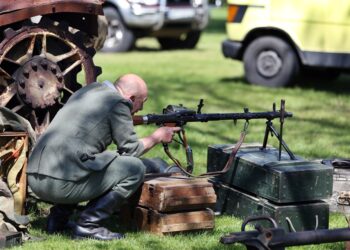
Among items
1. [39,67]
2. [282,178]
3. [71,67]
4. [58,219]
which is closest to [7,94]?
[39,67]

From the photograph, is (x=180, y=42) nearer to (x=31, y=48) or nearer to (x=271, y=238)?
(x=31, y=48)

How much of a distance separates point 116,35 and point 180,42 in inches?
89.9

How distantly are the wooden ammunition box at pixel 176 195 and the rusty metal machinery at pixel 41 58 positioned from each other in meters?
1.25

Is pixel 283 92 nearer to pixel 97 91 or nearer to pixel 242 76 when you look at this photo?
pixel 242 76

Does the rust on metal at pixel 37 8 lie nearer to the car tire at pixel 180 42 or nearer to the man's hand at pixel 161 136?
the man's hand at pixel 161 136

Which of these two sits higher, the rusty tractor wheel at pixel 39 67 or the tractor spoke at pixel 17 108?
the rusty tractor wheel at pixel 39 67

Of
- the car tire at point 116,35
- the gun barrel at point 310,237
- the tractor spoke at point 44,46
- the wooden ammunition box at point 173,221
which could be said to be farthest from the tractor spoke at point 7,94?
the car tire at point 116,35

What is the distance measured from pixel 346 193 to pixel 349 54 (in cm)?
641

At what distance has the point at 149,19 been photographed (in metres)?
20.0

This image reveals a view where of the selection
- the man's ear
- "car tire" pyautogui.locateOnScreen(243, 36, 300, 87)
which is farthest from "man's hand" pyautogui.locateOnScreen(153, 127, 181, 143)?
"car tire" pyautogui.locateOnScreen(243, 36, 300, 87)

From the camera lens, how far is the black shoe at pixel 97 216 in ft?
23.2

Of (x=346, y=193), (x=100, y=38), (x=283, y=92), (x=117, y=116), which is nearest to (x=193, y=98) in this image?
(x=283, y=92)

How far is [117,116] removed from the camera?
7.05 m

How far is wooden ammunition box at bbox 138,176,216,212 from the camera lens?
7223mm
